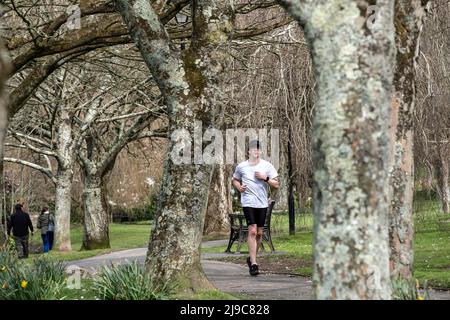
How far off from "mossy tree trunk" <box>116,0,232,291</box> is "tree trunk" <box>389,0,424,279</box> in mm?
2184

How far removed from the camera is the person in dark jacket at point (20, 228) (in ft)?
85.9

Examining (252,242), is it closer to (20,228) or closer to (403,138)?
(403,138)

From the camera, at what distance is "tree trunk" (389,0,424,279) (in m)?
7.13

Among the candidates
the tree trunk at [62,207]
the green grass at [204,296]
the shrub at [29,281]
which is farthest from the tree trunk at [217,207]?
the green grass at [204,296]

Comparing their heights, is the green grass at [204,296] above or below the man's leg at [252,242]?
below

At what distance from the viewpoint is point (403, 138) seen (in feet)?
23.8

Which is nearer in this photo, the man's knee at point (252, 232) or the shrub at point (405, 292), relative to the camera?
the shrub at point (405, 292)

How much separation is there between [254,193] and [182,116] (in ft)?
12.5

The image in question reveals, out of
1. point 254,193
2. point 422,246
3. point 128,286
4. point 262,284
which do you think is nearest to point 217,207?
point 422,246

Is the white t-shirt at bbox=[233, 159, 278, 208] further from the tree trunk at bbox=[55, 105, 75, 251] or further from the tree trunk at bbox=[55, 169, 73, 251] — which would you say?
the tree trunk at bbox=[55, 169, 73, 251]

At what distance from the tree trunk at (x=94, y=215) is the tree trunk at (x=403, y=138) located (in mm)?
19511

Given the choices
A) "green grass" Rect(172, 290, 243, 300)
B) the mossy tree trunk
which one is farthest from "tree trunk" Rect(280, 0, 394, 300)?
the mossy tree trunk

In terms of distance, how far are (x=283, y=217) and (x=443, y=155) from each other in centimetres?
636

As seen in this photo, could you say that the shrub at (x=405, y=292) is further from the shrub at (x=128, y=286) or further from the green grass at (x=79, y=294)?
the green grass at (x=79, y=294)
